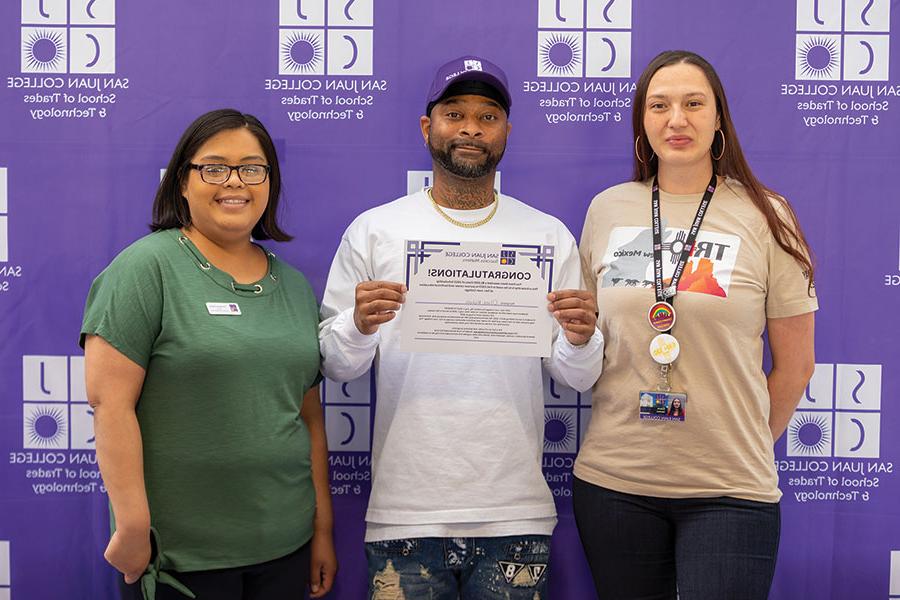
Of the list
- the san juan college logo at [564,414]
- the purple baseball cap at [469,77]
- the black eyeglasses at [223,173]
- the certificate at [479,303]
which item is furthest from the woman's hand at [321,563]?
the purple baseball cap at [469,77]

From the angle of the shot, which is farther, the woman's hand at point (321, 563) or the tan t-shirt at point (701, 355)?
the woman's hand at point (321, 563)

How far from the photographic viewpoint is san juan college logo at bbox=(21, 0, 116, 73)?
2711mm

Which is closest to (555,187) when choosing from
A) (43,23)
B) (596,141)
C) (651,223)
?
(596,141)

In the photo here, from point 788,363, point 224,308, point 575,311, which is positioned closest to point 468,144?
point 575,311

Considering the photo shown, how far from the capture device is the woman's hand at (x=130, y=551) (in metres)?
1.90

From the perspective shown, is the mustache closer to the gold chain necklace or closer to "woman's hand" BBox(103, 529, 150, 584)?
the gold chain necklace

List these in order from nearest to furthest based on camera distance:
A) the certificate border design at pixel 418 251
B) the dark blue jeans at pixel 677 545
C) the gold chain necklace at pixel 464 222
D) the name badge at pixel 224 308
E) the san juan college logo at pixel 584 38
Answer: the name badge at pixel 224 308 → the dark blue jeans at pixel 677 545 → the certificate border design at pixel 418 251 → the gold chain necklace at pixel 464 222 → the san juan college logo at pixel 584 38

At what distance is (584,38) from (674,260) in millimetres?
986

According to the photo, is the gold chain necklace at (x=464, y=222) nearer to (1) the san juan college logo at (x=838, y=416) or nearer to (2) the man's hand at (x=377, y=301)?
(2) the man's hand at (x=377, y=301)

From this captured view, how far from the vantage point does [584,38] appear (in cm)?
272

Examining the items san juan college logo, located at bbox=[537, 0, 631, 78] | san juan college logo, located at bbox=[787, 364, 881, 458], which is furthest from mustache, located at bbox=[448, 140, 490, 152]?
san juan college logo, located at bbox=[787, 364, 881, 458]

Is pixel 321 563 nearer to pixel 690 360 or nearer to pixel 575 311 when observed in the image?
pixel 575 311

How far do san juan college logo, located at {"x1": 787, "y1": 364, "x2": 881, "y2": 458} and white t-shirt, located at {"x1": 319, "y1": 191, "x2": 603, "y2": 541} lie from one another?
40.7 inches

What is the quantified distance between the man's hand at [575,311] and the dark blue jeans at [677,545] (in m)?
0.49
